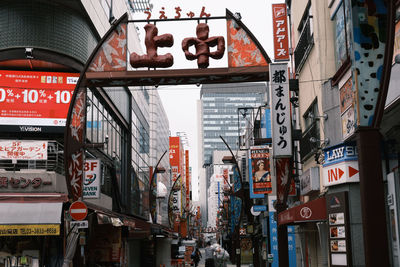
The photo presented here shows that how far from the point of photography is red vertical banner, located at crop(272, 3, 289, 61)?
2397 cm

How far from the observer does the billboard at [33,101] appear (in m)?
22.1

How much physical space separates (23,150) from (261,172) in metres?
13.6

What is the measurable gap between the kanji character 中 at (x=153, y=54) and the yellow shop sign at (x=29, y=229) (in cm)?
696

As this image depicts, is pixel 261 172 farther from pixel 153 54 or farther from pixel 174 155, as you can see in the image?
pixel 174 155

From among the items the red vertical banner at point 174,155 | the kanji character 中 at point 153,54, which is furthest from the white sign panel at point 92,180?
the red vertical banner at point 174,155

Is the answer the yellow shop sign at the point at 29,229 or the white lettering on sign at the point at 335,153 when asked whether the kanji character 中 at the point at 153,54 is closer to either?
the yellow shop sign at the point at 29,229

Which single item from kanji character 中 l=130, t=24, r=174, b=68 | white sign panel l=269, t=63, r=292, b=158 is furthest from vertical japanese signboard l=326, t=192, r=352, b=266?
kanji character 中 l=130, t=24, r=174, b=68

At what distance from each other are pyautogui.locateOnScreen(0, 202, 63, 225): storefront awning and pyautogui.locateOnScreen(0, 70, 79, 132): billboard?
4286 mm

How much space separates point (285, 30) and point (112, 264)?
14.9 m

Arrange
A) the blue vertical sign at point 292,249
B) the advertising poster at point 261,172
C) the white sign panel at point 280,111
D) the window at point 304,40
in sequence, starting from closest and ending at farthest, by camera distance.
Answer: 1. the white sign panel at point 280,111
2. the window at point 304,40
3. the blue vertical sign at point 292,249
4. the advertising poster at point 261,172

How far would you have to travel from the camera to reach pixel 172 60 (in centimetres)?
2058

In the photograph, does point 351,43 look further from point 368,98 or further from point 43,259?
point 43,259

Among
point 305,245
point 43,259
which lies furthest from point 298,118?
point 43,259

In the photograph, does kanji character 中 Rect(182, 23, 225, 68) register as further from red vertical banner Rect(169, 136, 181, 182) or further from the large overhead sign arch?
red vertical banner Rect(169, 136, 181, 182)
